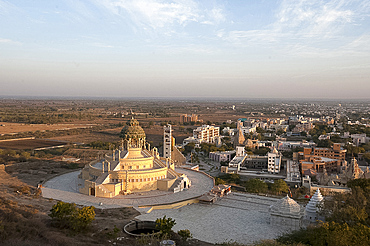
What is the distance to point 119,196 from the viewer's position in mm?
28234

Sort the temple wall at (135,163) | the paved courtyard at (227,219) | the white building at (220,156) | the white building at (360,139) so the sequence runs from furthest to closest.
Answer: the white building at (360,139)
the white building at (220,156)
the temple wall at (135,163)
the paved courtyard at (227,219)

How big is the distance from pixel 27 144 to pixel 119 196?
162ft

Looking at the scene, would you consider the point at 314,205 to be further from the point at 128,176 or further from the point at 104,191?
the point at 104,191

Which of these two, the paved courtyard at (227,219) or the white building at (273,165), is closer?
the paved courtyard at (227,219)

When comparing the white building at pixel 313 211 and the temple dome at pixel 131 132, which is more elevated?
the temple dome at pixel 131 132

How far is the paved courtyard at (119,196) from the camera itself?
26344 mm

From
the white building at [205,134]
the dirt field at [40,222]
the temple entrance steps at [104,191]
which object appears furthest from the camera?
the white building at [205,134]

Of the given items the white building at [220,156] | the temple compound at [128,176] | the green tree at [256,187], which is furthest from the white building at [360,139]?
the temple compound at [128,176]

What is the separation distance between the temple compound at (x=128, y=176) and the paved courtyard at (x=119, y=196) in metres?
0.69

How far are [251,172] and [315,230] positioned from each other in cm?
2751

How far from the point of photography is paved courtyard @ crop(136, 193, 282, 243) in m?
→ 20.9

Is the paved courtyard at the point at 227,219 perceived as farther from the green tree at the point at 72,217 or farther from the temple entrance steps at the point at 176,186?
Answer: the green tree at the point at 72,217

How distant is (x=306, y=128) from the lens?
98312 mm

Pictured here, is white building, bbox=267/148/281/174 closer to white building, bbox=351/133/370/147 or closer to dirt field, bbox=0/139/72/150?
white building, bbox=351/133/370/147
